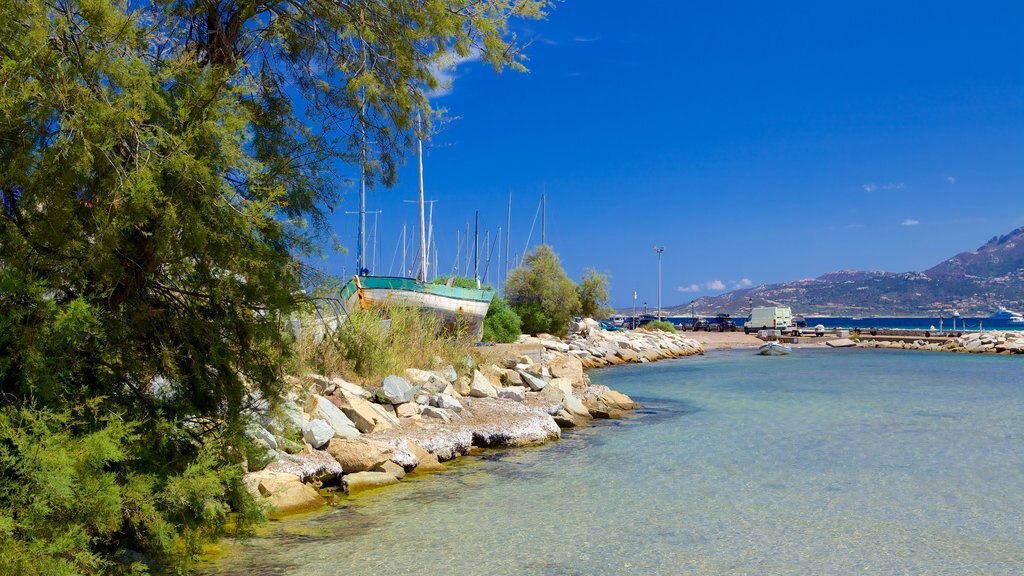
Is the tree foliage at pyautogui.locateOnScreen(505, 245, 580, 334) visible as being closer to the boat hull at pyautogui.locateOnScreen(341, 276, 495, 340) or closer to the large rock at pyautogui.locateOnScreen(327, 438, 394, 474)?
the boat hull at pyautogui.locateOnScreen(341, 276, 495, 340)

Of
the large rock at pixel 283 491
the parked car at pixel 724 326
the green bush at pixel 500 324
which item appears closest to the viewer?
the large rock at pixel 283 491

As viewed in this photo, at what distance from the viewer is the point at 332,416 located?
10742mm

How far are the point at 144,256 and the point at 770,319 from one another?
8450cm

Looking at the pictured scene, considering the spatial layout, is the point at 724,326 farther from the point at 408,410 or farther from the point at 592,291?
the point at 408,410

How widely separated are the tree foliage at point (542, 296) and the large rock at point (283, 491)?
130ft

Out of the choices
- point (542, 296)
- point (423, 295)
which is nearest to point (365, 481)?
point (423, 295)

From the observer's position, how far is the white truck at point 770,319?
81.0 meters

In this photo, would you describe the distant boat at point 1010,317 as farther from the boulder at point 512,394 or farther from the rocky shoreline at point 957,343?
the boulder at point 512,394

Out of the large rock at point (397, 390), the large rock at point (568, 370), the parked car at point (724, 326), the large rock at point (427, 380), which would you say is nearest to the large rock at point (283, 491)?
the large rock at point (397, 390)

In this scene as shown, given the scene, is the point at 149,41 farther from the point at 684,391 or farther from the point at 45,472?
the point at 684,391

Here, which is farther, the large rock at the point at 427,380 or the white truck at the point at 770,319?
the white truck at the point at 770,319

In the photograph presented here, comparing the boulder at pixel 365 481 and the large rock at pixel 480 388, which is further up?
the large rock at pixel 480 388

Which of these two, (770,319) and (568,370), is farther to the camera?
(770,319)

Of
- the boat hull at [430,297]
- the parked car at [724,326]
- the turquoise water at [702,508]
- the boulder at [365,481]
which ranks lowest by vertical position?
the turquoise water at [702,508]
